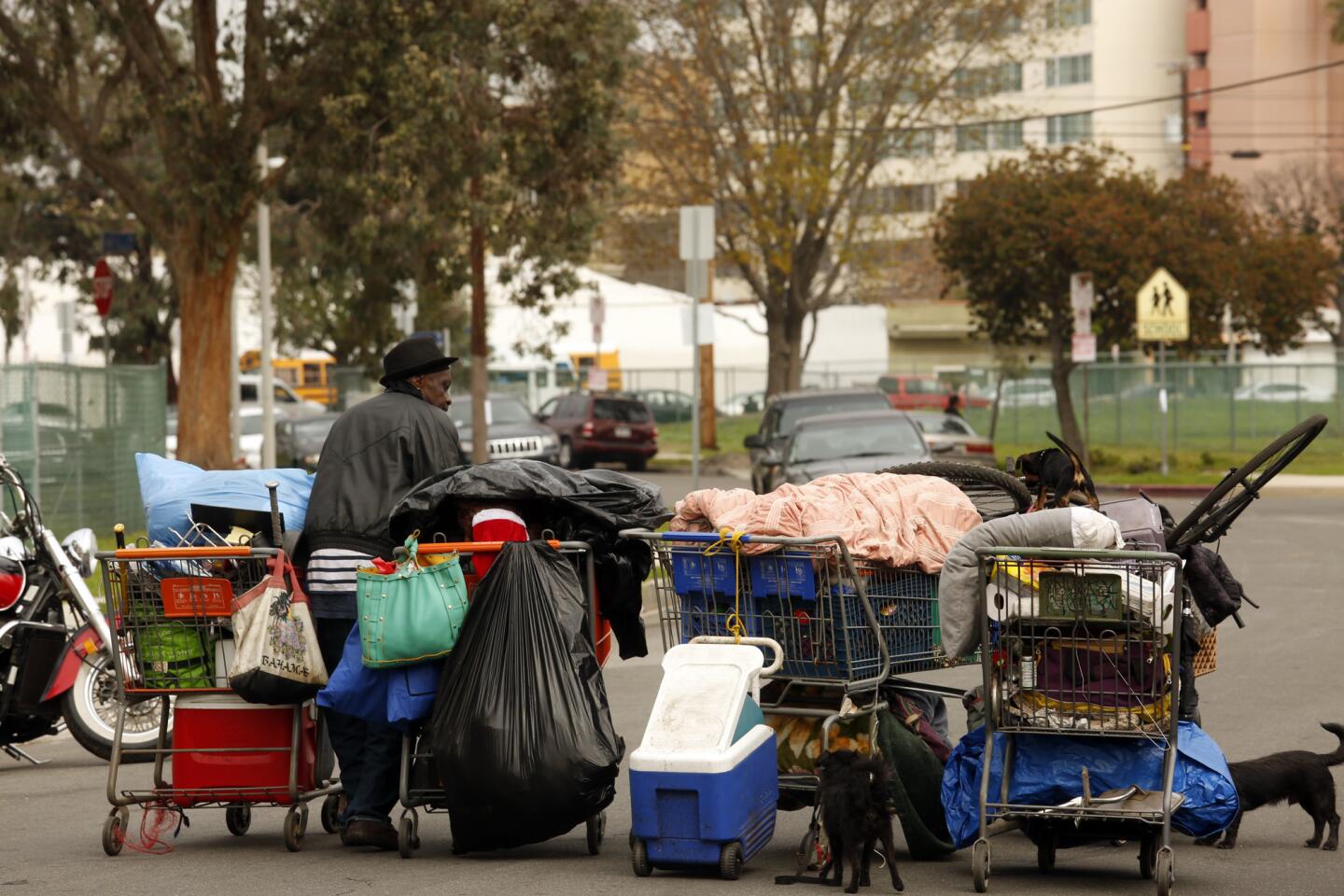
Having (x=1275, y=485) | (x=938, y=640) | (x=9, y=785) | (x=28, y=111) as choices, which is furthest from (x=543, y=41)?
(x=938, y=640)

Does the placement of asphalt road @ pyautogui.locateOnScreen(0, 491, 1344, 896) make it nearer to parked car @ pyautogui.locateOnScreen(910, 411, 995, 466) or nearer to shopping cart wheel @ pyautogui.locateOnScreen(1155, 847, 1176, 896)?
shopping cart wheel @ pyautogui.locateOnScreen(1155, 847, 1176, 896)

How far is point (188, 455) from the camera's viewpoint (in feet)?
80.6

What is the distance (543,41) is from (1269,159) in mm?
59160

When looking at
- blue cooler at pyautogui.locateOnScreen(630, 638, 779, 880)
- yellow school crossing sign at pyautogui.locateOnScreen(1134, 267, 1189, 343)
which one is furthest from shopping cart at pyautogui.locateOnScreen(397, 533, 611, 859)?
yellow school crossing sign at pyautogui.locateOnScreen(1134, 267, 1189, 343)

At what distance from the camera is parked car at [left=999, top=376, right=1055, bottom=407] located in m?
43.2

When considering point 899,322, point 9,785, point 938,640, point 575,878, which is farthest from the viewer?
point 899,322

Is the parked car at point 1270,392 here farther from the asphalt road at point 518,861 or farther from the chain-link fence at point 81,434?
the asphalt road at point 518,861

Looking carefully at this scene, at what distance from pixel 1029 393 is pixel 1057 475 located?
124 ft

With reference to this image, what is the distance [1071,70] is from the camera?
82.4 m

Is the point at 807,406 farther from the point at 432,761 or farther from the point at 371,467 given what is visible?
the point at 432,761

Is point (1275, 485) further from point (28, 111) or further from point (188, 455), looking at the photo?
point (28, 111)

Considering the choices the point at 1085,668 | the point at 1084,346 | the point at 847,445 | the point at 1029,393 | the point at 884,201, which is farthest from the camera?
the point at 1029,393

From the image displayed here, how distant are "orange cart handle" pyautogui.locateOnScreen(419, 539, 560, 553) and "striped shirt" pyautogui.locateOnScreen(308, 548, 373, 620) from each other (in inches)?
A: 16.7

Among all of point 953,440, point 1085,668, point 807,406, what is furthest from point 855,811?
point 953,440
